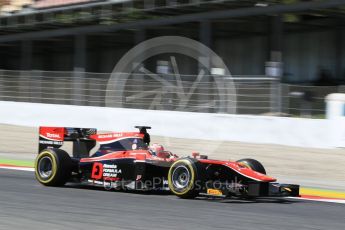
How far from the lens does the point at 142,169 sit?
940 cm

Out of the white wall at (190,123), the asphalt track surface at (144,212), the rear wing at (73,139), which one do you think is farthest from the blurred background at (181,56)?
the asphalt track surface at (144,212)

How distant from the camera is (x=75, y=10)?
26.0 meters

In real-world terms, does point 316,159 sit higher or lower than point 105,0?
lower

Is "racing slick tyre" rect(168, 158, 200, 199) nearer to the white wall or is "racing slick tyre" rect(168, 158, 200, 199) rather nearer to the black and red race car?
the black and red race car

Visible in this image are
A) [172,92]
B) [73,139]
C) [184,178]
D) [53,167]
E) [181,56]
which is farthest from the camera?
[181,56]

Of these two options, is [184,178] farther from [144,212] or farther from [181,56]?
[181,56]

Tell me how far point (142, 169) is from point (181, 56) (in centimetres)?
2188

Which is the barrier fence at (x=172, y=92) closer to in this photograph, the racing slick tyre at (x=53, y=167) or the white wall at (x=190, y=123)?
the white wall at (x=190, y=123)

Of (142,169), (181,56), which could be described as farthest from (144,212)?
(181,56)

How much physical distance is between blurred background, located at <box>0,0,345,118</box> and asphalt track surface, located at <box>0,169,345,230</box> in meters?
7.13

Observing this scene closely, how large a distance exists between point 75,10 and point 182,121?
398 inches

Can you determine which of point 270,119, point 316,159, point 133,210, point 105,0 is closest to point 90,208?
point 133,210

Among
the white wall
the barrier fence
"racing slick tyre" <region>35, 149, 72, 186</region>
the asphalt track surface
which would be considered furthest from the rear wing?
the barrier fence

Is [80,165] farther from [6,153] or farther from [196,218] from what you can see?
Result: [6,153]
